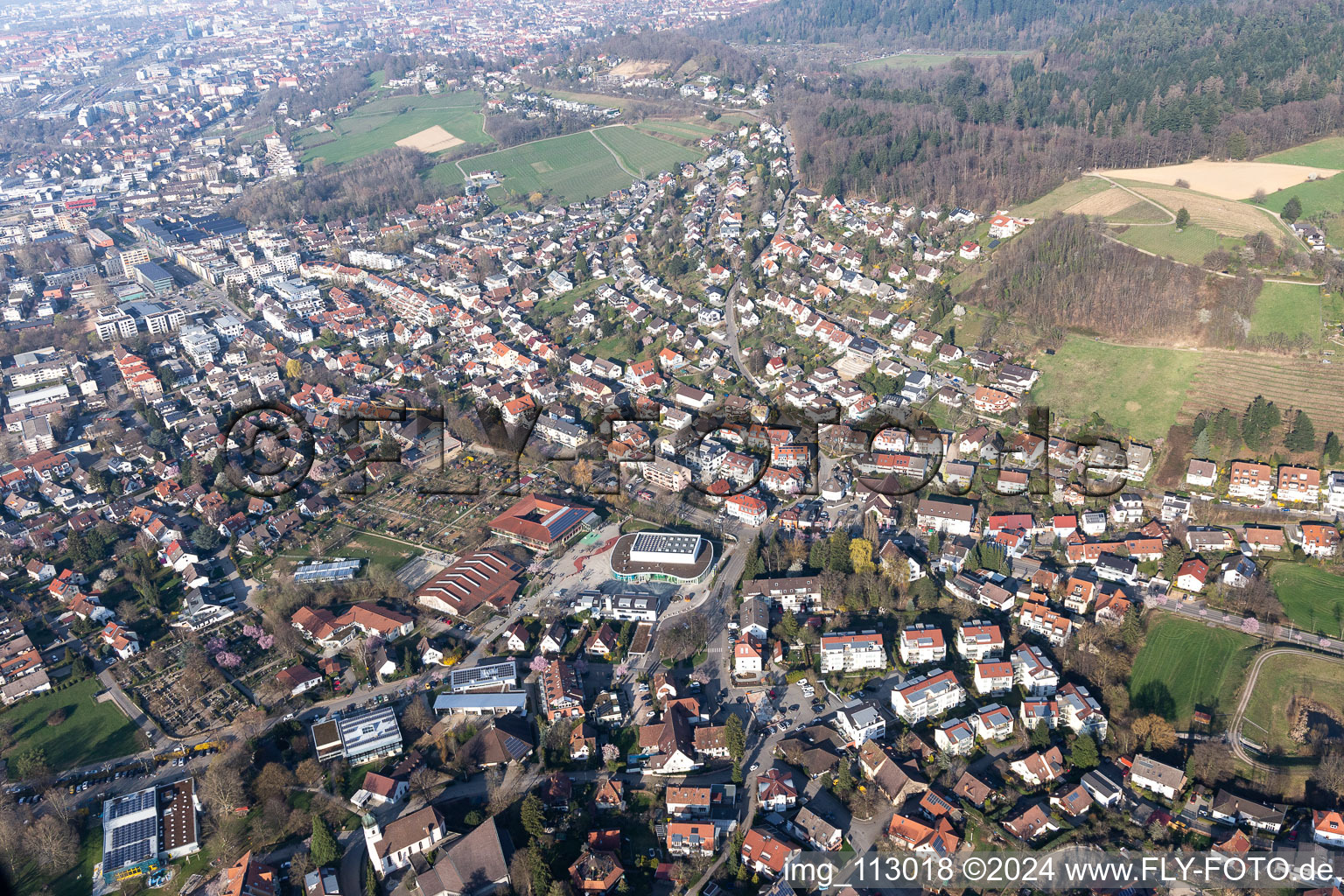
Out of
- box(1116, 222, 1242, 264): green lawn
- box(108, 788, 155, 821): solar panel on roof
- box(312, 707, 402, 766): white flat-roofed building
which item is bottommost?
box(312, 707, 402, 766): white flat-roofed building

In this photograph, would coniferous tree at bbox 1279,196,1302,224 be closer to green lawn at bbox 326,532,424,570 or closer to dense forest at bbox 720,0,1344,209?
dense forest at bbox 720,0,1344,209

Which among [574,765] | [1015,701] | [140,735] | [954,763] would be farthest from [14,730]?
[1015,701]

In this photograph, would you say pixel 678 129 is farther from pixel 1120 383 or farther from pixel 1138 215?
pixel 1120 383

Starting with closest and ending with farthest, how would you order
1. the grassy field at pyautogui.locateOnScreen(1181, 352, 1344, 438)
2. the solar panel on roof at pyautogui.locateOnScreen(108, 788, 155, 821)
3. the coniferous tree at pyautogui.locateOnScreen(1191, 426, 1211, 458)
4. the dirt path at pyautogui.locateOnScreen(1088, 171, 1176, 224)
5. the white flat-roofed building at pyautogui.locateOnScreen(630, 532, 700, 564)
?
the solar panel on roof at pyautogui.locateOnScreen(108, 788, 155, 821)
the white flat-roofed building at pyautogui.locateOnScreen(630, 532, 700, 564)
the coniferous tree at pyautogui.locateOnScreen(1191, 426, 1211, 458)
the grassy field at pyautogui.locateOnScreen(1181, 352, 1344, 438)
the dirt path at pyautogui.locateOnScreen(1088, 171, 1176, 224)

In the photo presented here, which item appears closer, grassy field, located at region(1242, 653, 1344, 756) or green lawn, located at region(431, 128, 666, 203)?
grassy field, located at region(1242, 653, 1344, 756)

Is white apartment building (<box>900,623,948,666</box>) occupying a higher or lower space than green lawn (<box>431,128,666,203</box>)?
lower

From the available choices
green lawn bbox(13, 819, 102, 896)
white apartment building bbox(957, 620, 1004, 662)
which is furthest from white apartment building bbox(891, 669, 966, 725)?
green lawn bbox(13, 819, 102, 896)

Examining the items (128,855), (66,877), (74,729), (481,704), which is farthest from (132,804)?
(481,704)
